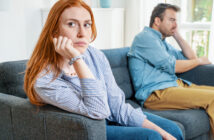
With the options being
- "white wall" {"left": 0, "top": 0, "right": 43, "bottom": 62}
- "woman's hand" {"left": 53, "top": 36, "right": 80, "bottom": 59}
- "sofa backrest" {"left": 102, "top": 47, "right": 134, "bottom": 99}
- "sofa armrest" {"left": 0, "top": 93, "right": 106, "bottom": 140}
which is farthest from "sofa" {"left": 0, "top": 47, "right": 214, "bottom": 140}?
"white wall" {"left": 0, "top": 0, "right": 43, "bottom": 62}

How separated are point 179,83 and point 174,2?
134 cm

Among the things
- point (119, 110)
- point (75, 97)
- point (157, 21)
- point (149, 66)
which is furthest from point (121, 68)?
point (75, 97)

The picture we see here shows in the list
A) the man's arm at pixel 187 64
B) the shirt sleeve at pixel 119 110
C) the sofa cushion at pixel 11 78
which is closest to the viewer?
the shirt sleeve at pixel 119 110

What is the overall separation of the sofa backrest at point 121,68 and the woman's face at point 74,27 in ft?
3.17

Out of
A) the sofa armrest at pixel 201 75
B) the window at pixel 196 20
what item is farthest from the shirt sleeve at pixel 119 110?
the window at pixel 196 20

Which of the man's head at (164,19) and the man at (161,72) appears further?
the man's head at (164,19)

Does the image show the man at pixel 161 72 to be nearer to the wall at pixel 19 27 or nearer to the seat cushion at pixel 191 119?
the seat cushion at pixel 191 119

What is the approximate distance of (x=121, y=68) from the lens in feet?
7.56

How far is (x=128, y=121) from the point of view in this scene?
1.41 m

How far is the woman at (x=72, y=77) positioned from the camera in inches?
46.2

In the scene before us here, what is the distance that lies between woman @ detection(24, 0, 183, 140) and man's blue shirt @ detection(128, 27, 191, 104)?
0.82 meters

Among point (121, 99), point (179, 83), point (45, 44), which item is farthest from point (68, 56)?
point (179, 83)

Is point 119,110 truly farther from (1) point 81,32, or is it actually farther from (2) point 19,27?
(2) point 19,27

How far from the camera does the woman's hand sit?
119cm
